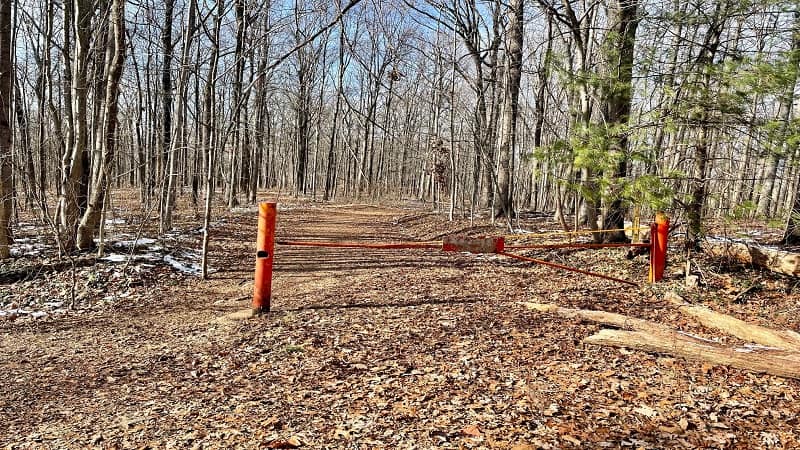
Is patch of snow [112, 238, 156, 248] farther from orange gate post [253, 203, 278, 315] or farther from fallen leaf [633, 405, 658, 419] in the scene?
fallen leaf [633, 405, 658, 419]

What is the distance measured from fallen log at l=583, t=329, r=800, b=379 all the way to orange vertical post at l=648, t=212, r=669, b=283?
242 cm

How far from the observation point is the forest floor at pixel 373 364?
2.82m

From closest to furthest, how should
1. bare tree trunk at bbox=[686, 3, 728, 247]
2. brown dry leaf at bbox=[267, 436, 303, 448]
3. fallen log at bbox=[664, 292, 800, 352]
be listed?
1. brown dry leaf at bbox=[267, 436, 303, 448]
2. fallen log at bbox=[664, 292, 800, 352]
3. bare tree trunk at bbox=[686, 3, 728, 247]

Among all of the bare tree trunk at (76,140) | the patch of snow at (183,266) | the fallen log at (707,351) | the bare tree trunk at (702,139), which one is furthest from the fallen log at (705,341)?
the bare tree trunk at (76,140)

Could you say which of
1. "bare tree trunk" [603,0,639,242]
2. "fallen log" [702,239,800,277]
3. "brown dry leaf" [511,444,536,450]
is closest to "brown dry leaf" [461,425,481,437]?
"brown dry leaf" [511,444,536,450]

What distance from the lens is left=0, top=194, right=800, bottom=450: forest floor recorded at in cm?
282

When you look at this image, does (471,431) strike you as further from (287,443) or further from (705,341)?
(705,341)

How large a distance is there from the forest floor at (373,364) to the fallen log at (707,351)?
0.08 m

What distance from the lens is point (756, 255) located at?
633 cm

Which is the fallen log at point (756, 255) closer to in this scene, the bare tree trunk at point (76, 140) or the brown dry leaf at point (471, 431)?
the brown dry leaf at point (471, 431)

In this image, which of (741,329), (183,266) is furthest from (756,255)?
(183,266)

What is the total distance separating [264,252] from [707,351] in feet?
13.1

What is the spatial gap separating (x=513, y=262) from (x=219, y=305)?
4.79 metres

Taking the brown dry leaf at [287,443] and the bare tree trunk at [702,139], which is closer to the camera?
the brown dry leaf at [287,443]
